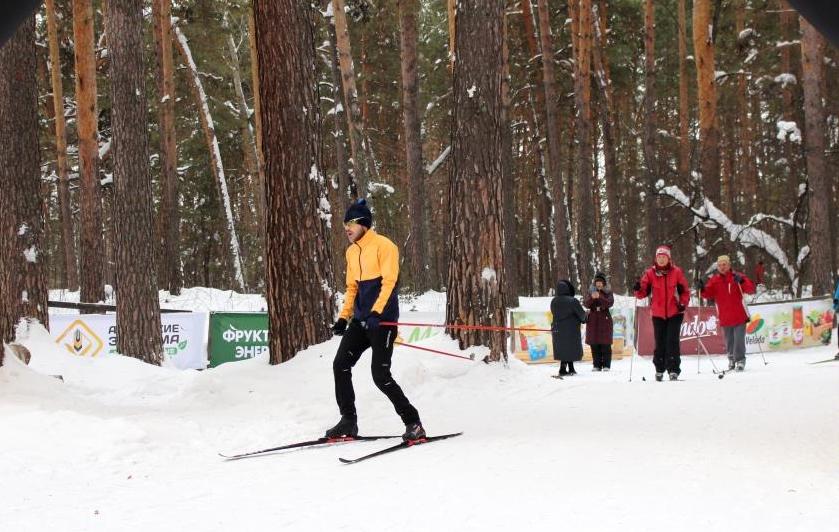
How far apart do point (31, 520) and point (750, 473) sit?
4.15 m

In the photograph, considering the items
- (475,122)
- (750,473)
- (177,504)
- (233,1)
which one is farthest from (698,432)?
(233,1)

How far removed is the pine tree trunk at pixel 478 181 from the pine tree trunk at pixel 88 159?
1137 centimetres

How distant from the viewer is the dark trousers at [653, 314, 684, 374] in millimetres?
11023

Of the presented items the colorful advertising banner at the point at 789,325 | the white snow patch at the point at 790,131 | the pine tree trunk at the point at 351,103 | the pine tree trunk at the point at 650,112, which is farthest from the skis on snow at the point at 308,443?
the white snow patch at the point at 790,131

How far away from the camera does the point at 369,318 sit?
6.43 meters

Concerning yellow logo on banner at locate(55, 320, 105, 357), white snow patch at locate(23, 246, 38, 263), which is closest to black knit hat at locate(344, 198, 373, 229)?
white snow patch at locate(23, 246, 38, 263)

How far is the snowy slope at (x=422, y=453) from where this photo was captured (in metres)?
4.30

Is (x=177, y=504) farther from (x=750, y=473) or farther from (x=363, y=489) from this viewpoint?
(x=750, y=473)

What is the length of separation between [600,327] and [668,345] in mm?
3488

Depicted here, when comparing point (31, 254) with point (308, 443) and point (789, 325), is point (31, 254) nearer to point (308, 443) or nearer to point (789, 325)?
point (308, 443)

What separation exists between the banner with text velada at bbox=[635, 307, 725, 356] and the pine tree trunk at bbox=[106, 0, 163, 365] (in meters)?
9.67

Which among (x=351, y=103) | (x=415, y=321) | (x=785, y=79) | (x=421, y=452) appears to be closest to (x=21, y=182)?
(x=415, y=321)

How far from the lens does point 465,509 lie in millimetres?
4367

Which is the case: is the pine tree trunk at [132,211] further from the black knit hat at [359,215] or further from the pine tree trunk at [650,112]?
the pine tree trunk at [650,112]
